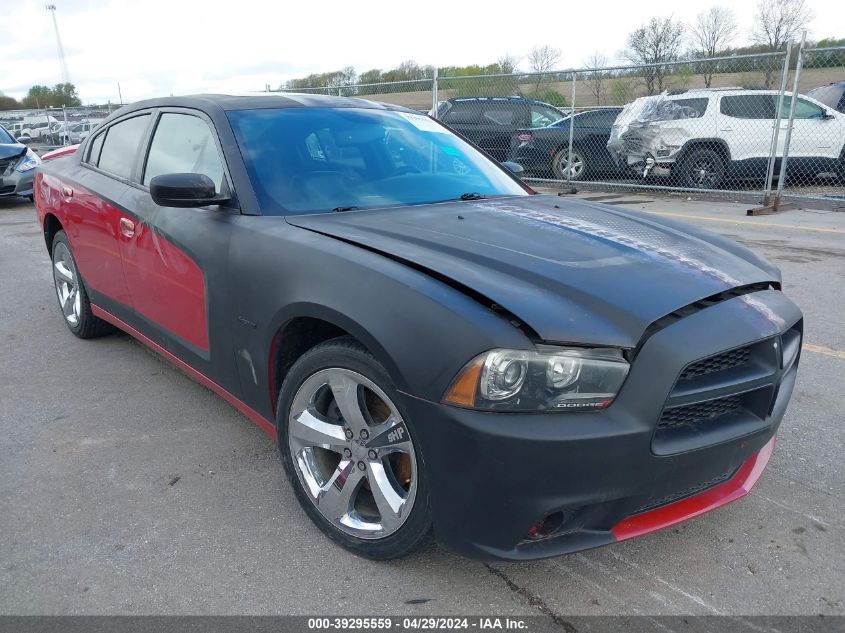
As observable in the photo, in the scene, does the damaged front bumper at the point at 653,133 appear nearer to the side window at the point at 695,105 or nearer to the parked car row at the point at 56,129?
the side window at the point at 695,105

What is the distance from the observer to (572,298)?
2.07 metres

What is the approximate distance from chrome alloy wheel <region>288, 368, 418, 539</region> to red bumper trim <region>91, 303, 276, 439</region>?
0.30 m

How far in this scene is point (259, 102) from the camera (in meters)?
3.33

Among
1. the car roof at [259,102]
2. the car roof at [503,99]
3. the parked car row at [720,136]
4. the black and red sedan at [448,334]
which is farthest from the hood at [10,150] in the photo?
the black and red sedan at [448,334]

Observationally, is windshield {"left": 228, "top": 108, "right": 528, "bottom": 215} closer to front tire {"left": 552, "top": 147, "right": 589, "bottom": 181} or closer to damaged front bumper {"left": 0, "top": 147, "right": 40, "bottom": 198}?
front tire {"left": 552, "top": 147, "right": 589, "bottom": 181}

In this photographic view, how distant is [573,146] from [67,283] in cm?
1021

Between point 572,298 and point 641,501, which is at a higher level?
point 572,298

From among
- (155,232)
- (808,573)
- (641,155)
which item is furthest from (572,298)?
(641,155)

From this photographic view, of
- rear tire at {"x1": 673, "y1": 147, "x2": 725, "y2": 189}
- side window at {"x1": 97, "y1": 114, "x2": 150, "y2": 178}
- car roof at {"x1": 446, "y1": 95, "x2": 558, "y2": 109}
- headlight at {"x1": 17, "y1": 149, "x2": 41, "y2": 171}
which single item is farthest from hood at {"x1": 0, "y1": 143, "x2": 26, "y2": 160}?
rear tire at {"x1": 673, "y1": 147, "x2": 725, "y2": 189}

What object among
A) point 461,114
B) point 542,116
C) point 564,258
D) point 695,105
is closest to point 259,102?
point 564,258

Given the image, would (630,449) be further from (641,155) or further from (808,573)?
(641,155)

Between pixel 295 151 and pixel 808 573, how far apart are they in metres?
2.47

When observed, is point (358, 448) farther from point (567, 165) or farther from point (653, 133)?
point (567, 165)

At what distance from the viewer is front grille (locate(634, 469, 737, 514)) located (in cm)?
208
